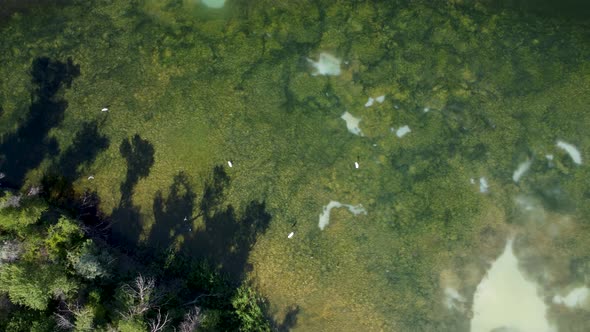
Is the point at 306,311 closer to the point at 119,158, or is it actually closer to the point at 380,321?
the point at 380,321

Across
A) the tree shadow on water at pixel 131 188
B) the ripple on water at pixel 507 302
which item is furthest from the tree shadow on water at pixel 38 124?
the ripple on water at pixel 507 302

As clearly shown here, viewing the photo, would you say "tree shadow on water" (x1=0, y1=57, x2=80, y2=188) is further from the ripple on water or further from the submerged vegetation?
the ripple on water

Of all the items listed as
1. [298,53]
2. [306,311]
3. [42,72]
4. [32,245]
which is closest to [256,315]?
[306,311]

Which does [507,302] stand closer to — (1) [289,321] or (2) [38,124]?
(1) [289,321]

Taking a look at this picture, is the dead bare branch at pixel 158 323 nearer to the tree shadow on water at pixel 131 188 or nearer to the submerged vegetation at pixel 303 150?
the submerged vegetation at pixel 303 150

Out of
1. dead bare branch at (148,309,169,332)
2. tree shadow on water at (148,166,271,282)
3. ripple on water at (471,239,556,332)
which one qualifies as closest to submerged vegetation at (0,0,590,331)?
tree shadow on water at (148,166,271,282)

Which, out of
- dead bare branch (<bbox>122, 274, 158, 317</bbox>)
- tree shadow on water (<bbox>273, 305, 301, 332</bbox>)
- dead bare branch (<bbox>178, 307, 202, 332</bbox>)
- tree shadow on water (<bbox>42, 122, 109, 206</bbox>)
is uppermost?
tree shadow on water (<bbox>42, 122, 109, 206</bbox>)
